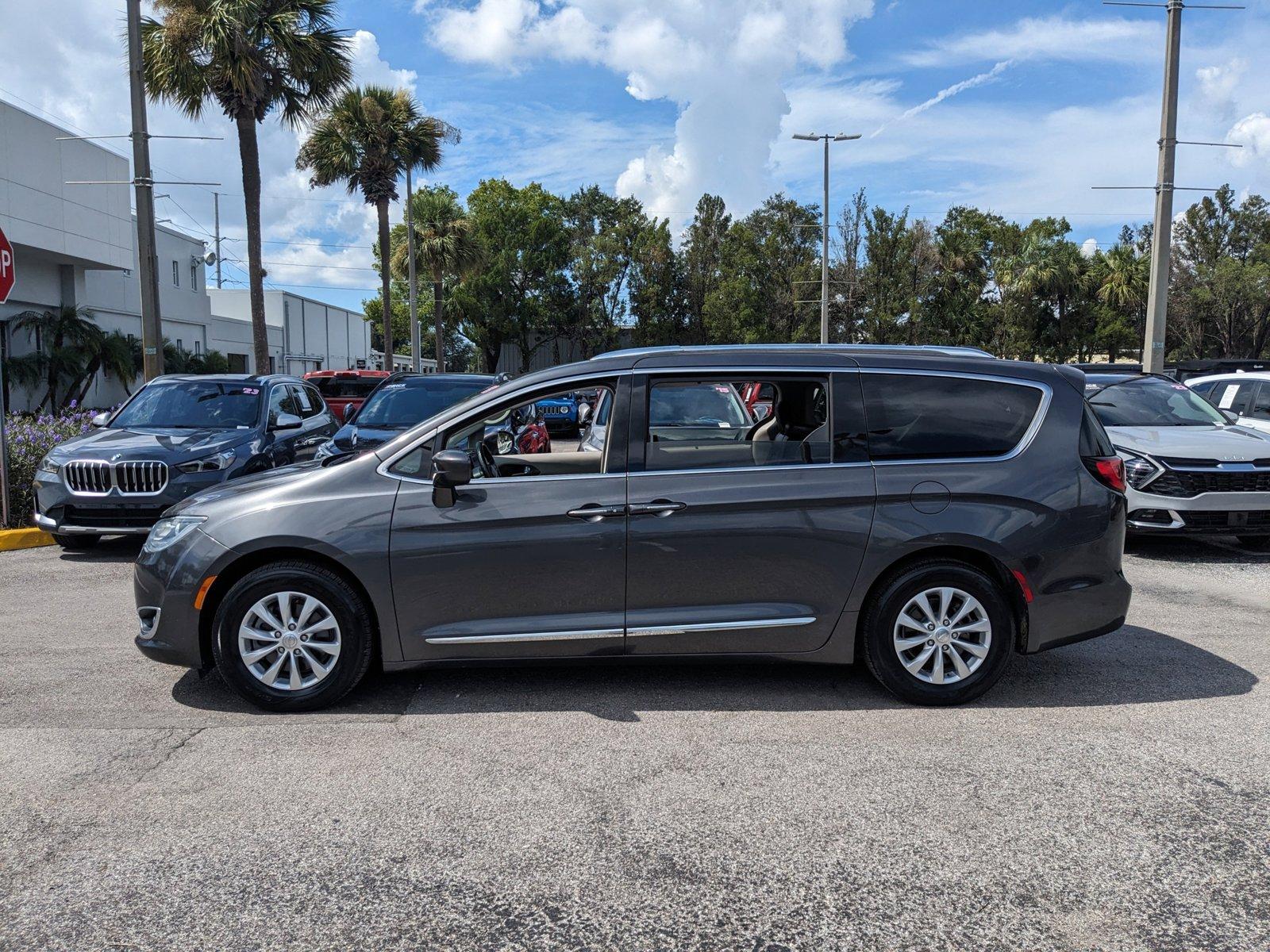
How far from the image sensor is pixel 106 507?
8930 mm

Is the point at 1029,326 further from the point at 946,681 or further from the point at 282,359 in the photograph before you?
the point at 946,681

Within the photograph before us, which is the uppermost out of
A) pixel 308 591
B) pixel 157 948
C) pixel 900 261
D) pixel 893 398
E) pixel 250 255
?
pixel 900 261

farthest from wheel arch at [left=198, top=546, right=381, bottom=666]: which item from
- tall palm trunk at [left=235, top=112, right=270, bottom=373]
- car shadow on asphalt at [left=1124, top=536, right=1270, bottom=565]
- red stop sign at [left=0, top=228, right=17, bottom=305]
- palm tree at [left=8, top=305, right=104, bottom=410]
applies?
palm tree at [left=8, top=305, right=104, bottom=410]

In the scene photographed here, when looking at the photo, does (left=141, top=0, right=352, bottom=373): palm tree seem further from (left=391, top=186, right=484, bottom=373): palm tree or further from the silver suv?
(left=391, top=186, right=484, bottom=373): palm tree

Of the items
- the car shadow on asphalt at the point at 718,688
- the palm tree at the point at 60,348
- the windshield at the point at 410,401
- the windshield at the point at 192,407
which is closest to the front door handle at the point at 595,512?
the car shadow on asphalt at the point at 718,688

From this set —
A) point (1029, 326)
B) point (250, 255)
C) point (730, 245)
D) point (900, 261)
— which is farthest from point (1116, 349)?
point (250, 255)

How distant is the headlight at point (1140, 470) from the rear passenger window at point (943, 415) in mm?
4641

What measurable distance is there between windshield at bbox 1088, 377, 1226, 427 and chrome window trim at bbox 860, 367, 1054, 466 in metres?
5.92

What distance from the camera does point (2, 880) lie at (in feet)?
10.9

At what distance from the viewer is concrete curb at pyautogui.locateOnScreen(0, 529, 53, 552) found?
32.6 feet

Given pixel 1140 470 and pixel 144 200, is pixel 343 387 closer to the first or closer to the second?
Answer: pixel 144 200

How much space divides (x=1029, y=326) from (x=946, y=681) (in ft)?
174

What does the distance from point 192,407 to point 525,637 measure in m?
6.99

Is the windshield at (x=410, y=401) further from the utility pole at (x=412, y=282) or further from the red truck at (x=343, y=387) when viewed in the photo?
the utility pole at (x=412, y=282)
